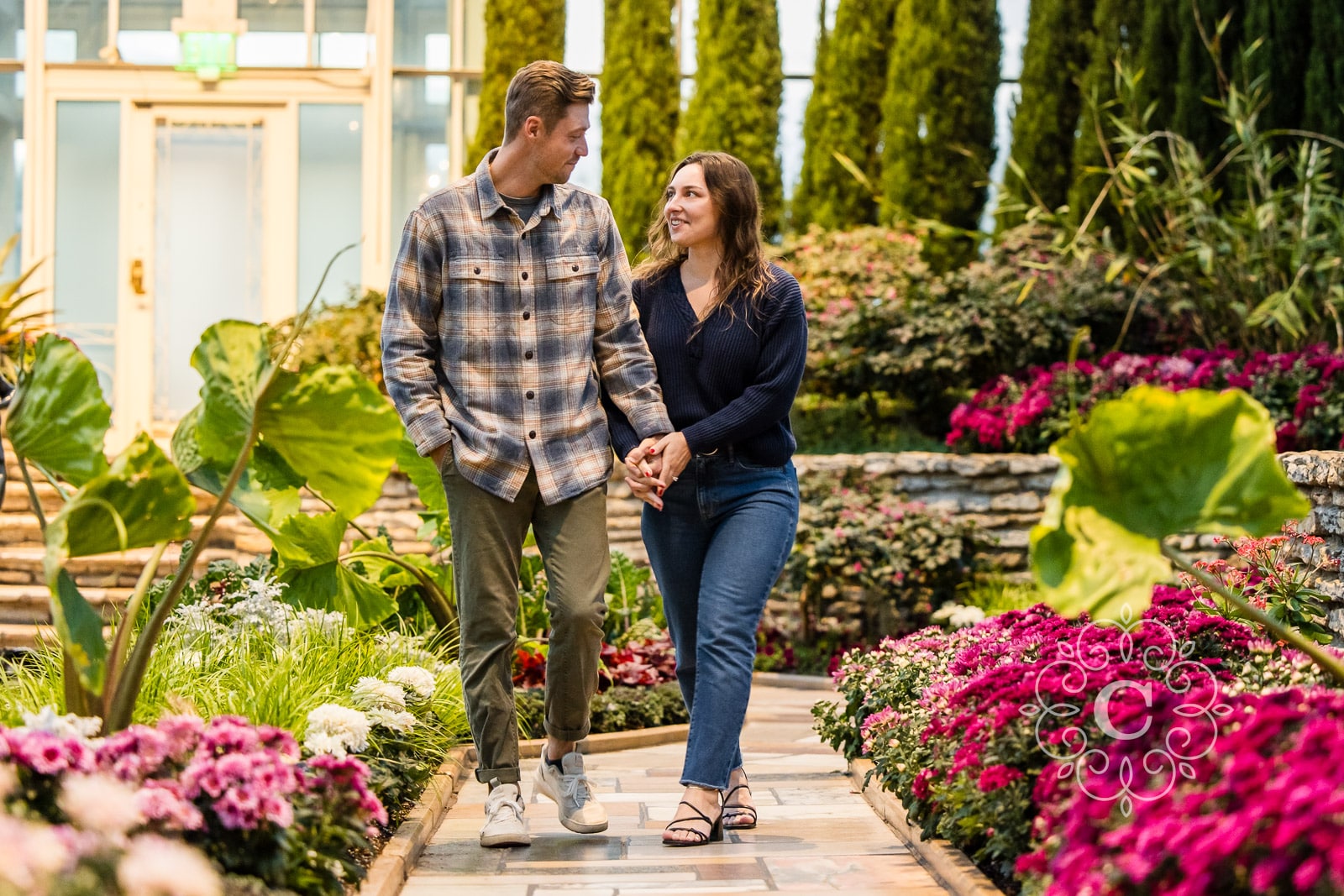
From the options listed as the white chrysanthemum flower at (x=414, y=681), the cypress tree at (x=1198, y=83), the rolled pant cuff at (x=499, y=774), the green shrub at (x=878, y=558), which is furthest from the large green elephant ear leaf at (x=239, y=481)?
the cypress tree at (x=1198, y=83)

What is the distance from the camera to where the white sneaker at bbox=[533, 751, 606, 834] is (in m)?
3.04

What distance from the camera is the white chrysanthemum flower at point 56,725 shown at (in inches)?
85.4

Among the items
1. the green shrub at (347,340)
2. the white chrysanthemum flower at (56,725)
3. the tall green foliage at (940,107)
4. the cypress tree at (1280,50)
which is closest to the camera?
the white chrysanthemum flower at (56,725)

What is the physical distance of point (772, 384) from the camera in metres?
3.06

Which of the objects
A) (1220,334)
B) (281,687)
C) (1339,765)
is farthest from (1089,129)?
(1339,765)

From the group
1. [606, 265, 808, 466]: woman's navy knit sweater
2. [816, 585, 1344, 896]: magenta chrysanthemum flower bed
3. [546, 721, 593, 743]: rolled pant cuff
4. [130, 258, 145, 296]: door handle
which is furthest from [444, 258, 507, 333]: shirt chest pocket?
[130, 258, 145, 296]: door handle

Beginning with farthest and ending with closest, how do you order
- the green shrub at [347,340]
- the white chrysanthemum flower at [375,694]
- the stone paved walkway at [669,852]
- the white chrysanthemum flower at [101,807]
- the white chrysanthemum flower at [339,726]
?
the green shrub at [347,340]
the white chrysanthemum flower at [375,694]
the white chrysanthemum flower at [339,726]
the stone paved walkway at [669,852]
the white chrysanthemum flower at [101,807]

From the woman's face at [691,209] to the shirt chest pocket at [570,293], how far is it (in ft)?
0.80

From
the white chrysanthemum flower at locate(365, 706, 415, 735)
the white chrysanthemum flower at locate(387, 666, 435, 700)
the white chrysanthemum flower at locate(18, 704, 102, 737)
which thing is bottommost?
the white chrysanthemum flower at locate(387, 666, 435, 700)

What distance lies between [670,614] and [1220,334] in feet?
18.0

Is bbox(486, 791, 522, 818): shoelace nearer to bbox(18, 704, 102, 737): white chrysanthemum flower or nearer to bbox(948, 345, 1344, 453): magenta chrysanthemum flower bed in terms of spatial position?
bbox(18, 704, 102, 737): white chrysanthemum flower

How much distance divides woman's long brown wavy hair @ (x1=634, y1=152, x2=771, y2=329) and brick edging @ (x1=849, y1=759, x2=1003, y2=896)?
127 cm

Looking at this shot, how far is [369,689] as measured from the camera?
11.0 ft

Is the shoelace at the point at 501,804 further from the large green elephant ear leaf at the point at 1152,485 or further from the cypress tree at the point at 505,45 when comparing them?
the cypress tree at the point at 505,45
